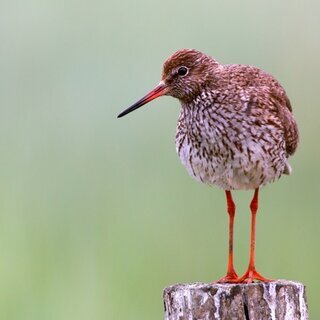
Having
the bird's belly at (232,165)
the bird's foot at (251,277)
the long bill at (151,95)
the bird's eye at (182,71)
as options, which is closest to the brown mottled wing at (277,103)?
the bird's belly at (232,165)

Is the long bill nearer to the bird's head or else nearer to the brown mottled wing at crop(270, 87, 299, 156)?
the bird's head

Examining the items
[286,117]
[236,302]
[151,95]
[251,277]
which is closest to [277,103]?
[286,117]

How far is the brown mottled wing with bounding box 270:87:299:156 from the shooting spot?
10.4 meters

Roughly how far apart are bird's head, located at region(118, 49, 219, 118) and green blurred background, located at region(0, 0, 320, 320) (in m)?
2.08

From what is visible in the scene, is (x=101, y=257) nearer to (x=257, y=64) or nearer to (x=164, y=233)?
(x=164, y=233)

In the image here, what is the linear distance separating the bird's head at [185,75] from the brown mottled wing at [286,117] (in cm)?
51

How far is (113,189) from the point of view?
1336 centimetres

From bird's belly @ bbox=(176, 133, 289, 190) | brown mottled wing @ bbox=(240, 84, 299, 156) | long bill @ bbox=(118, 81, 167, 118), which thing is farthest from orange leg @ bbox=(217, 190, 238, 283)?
long bill @ bbox=(118, 81, 167, 118)

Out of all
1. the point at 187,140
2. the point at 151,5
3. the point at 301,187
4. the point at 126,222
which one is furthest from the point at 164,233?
the point at 151,5

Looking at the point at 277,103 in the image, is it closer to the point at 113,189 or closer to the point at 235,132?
the point at 235,132

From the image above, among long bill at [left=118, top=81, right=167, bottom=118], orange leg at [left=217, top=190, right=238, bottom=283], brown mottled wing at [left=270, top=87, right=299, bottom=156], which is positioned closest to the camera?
orange leg at [left=217, top=190, right=238, bottom=283]

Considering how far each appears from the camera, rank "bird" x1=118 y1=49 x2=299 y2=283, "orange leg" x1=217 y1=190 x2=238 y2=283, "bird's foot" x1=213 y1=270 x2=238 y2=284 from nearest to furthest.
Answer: "bird's foot" x1=213 y1=270 x2=238 y2=284 < "orange leg" x1=217 y1=190 x2=238 y2=283 < "bird" x1=118 y1=49 x2=299 y2=283

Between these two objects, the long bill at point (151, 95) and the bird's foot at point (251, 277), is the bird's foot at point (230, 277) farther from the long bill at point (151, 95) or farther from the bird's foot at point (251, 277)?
the long bill at point (151, 95)

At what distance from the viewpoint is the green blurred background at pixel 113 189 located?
12000 millimetres
